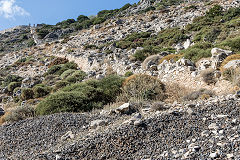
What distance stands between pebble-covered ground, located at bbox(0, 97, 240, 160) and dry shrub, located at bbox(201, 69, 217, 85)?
3.42 meters

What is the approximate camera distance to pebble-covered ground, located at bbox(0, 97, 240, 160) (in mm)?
3972

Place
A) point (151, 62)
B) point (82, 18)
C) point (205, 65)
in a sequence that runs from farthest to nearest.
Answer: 1. point (82, 18)
2. point (151, 62)
3. point (205, 65)

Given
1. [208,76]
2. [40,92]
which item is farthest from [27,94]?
[208,76]

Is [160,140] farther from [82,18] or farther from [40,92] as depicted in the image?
[82,18]

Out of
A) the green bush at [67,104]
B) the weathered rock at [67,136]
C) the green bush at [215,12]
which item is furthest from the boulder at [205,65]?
the green bush at [215,12]

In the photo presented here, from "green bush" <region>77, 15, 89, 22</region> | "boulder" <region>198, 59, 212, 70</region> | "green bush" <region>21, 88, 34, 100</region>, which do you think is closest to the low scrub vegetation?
"green bush" <region>21, 88, 34, 100</region>

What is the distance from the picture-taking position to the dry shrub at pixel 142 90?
948 centimetres

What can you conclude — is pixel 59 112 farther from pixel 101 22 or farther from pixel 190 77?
pixel 101 22

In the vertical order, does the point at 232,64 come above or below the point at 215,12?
below

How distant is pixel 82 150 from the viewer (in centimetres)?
491

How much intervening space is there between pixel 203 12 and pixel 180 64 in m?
23.0

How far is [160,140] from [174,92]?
4.98 m

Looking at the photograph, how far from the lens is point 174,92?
9430 millimetres

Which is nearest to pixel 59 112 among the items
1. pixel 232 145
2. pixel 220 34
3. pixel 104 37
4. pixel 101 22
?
pixel 232 145
